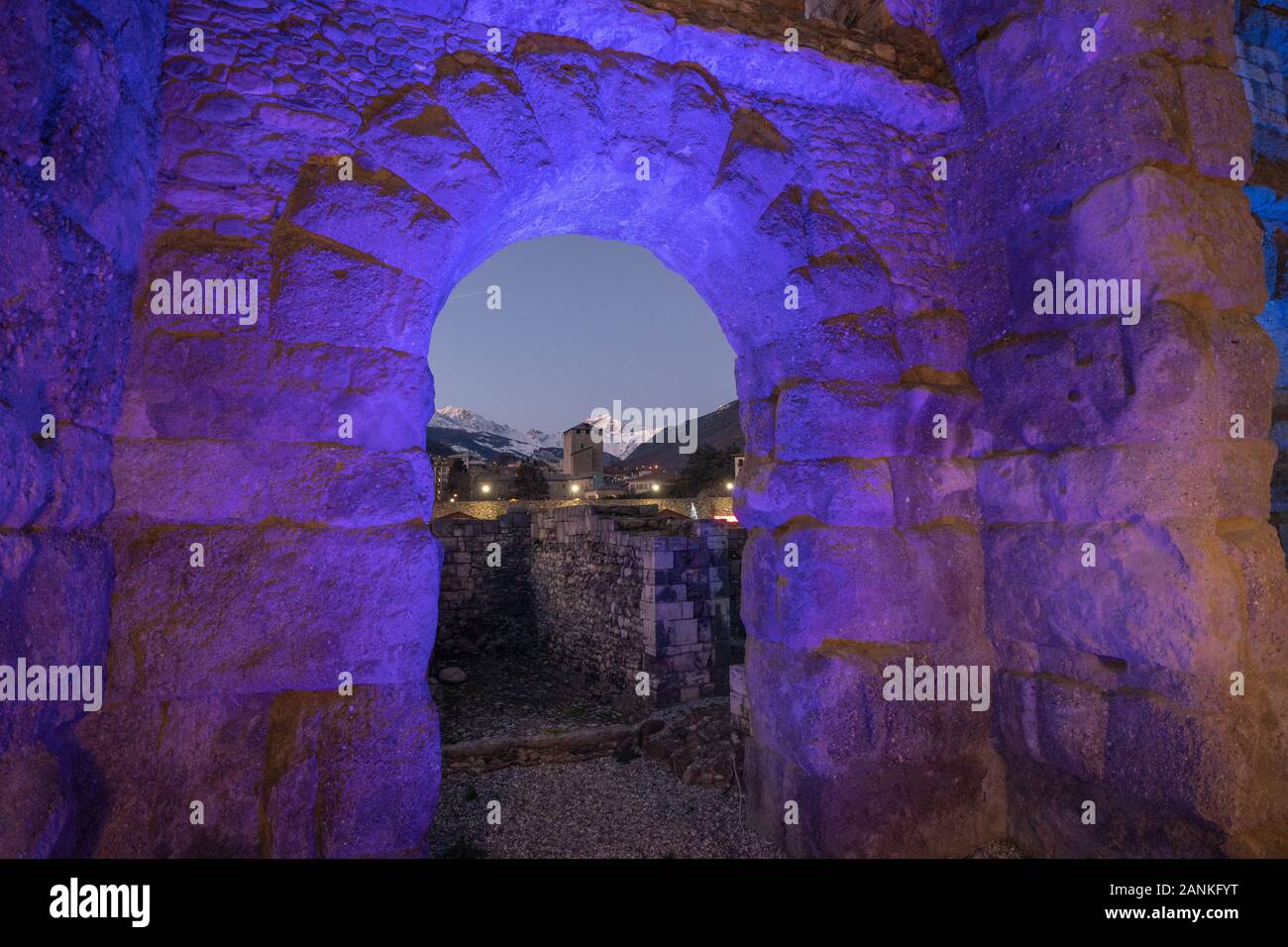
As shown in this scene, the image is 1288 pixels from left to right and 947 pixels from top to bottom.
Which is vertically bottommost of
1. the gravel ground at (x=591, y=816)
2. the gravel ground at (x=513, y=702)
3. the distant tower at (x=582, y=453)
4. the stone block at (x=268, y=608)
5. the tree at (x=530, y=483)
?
the gravel ground at (x=513, y=702)

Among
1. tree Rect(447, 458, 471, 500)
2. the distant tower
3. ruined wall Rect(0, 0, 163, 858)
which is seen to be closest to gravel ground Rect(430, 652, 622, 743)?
ruined wall Rect(0, 0, 163, 858)

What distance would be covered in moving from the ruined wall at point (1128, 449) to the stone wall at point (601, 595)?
4.49m

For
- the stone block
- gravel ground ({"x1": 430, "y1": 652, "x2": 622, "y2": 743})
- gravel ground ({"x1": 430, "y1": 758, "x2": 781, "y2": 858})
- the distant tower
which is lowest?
gravel ground ({"x1": 430, "y1": 652, "x2": 622, "y2": 743})

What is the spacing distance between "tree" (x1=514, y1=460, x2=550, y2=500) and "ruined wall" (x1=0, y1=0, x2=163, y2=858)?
28.1m

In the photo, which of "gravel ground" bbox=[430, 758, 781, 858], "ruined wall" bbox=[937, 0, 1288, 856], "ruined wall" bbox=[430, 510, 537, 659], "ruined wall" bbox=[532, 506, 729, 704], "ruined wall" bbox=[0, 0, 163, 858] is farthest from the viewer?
"ruined wall" bbox=[430, 510, 537, 659]

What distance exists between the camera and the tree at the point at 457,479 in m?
28.2

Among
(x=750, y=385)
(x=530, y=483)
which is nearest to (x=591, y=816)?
(x=750, y=385)

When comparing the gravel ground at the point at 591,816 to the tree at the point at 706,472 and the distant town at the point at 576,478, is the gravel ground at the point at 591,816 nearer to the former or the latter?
the distant town at the point at 576,478

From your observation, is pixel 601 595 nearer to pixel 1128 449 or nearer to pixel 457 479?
pixel 1128 449

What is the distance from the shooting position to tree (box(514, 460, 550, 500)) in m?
30.7

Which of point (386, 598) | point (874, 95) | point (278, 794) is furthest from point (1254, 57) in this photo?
point (278, 794)

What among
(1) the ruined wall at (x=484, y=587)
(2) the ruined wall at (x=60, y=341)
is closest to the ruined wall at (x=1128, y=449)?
(2) the ruined wall at (x=60, y=341)

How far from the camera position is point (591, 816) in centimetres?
376

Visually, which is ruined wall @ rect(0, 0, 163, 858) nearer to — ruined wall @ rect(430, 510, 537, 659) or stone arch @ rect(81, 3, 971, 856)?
stone arch @ rect(81, 3, 971, 856)
